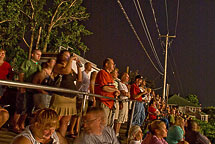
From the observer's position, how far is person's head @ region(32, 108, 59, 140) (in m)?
1.91

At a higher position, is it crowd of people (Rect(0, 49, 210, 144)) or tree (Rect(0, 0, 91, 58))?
tree (Rect(0, 0, 91, 58))

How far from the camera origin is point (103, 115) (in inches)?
92.8

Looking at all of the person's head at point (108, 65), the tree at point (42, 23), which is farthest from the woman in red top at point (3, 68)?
the tree at point (42, 23)

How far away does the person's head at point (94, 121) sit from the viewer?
7.61 ft

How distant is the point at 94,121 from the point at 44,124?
0.59 metres

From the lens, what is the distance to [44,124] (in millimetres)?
1908

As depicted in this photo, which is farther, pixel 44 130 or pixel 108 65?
pixel 108 65

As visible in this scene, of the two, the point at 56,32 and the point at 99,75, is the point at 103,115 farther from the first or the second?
the point at 56,32

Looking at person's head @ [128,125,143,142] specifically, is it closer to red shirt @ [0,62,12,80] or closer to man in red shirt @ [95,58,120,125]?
man in red shirt @ [95,58,120,125]

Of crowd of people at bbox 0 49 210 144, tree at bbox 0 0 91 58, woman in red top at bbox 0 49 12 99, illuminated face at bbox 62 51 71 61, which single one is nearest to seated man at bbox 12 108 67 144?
crowd of people at bbox 0 49 210 144

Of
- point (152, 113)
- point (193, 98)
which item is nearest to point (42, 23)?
point (152, 113)

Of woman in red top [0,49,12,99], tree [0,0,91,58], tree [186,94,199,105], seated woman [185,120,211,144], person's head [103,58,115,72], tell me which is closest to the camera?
woman in red top [0,49,12,99]

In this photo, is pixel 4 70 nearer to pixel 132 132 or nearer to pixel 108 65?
pixel 108 65

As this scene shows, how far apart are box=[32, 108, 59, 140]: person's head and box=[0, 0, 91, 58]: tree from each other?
20660 millimetres
